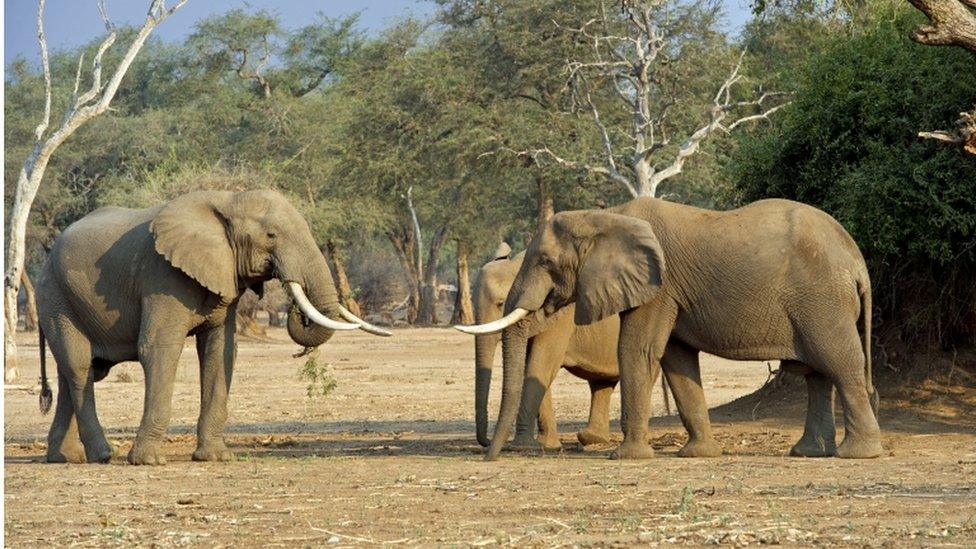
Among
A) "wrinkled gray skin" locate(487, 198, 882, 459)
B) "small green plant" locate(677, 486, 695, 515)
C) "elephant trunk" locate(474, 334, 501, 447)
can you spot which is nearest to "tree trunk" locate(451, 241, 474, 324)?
"elephant trunk" locate(474, 334, 501, 447)

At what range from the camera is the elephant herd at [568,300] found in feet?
41.4

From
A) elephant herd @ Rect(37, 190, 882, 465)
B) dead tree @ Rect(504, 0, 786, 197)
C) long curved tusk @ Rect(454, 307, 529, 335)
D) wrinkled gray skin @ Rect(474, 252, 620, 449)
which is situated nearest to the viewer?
elephant herd @ Rect(37, 190, 882, 465)

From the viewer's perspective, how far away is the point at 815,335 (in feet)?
41.0

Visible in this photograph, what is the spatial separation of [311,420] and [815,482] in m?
9.59

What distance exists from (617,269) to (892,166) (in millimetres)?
→ 3607

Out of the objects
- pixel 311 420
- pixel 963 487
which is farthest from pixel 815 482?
pixel 311 420

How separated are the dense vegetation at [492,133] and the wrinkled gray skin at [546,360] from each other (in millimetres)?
2732

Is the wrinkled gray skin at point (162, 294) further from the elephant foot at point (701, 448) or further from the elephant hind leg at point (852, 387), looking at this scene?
the elephant hind leg at point (852, 387)

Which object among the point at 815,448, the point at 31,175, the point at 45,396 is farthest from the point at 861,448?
the point at 31,175

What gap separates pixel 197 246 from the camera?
12719mm

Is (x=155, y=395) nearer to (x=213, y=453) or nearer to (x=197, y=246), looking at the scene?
(x=213, y=453)

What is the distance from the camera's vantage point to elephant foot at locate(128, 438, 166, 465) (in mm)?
12805

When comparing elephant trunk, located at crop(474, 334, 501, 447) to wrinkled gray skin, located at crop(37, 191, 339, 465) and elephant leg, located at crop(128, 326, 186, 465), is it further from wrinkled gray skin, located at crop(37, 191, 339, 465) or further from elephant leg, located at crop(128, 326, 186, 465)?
elephant leg, located at crop(128, 326, 186, 465)

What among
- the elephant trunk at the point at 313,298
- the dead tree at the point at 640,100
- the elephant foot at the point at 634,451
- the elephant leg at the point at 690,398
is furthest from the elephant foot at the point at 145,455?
the dead tree at the point at 640,100
